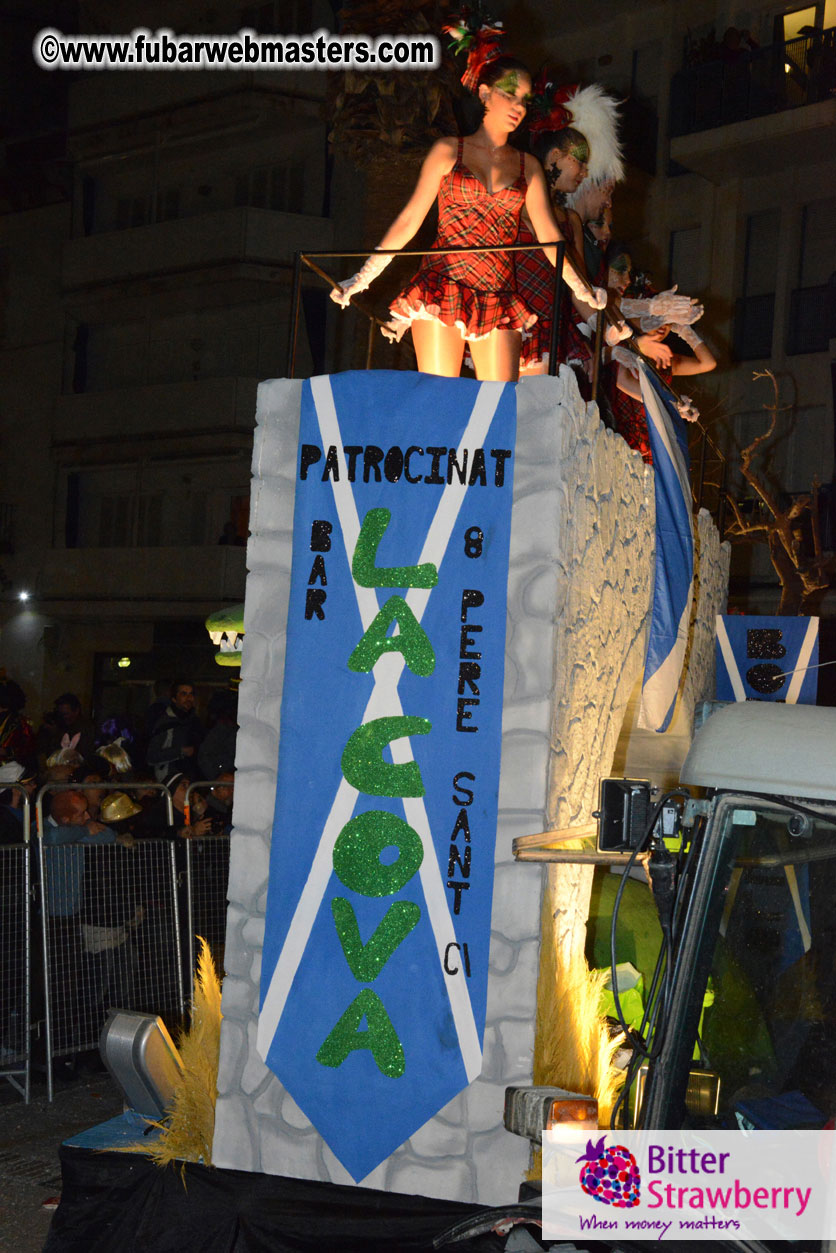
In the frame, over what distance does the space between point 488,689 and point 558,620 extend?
382 mm

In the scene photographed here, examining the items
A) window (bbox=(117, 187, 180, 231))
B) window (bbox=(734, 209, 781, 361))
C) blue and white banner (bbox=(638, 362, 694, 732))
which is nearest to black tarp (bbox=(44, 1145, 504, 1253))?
blue and white banner (bbox=(638, 362, 694, 732))

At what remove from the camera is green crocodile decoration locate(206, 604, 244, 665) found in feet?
37.1

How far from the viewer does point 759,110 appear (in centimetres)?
1881

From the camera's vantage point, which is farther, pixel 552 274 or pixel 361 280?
pixel 552 274

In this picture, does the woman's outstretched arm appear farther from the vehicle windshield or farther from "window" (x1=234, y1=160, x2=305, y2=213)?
"window" (x1=234, y1=160, x2=305, y2=213)

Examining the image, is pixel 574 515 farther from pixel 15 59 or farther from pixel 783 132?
pixel 15 59

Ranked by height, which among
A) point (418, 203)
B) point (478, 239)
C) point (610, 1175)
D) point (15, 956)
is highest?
point (418, 203)

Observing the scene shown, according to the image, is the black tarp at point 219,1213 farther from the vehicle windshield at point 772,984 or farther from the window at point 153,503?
the window at point 153,503

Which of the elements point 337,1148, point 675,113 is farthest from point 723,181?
point 337,1148

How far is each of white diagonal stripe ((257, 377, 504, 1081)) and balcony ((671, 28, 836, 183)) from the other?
→ 1538 centimetres

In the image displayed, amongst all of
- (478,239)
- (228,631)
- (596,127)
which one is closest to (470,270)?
(478,239)

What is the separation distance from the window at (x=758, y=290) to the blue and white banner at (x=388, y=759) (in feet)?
49.9

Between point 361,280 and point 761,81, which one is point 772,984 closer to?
point 361,280

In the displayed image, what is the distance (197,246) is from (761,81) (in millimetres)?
10469
